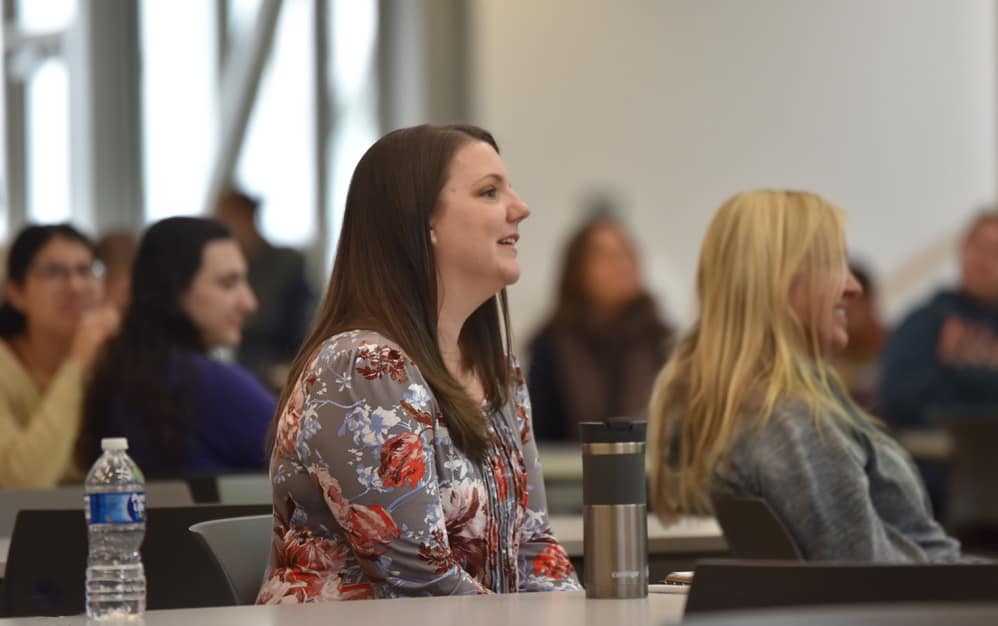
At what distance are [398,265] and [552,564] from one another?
50 centimetres

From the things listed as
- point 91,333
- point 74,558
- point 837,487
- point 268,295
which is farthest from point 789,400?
point 268,295

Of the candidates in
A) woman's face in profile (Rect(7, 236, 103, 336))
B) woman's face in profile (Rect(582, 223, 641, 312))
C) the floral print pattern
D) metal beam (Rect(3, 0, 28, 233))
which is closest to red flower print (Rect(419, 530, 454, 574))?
the floral print pattern

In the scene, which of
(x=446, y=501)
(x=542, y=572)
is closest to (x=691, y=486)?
(x=542, y=572)

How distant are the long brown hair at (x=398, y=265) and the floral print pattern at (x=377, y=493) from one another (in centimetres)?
4

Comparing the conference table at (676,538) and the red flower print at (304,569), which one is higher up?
the red flower print at (304,569)

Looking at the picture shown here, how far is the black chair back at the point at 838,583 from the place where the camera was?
4.98 ft

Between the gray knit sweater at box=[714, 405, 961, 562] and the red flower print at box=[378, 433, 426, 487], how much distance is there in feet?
3.23

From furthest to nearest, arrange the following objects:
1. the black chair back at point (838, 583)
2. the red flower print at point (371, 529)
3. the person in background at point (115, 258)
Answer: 1. the person in background at point (115, 258)
2. the red flower print at point (371, 529)
3. the black chair back at point (838, 583)

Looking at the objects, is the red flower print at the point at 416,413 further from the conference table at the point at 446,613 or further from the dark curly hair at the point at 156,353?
the dark curly hair at the point at 156,353

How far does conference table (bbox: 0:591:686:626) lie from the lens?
176 centimetres

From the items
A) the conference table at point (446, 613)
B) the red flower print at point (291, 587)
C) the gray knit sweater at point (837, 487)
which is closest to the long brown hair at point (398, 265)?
the red flower print at point (291, 587)

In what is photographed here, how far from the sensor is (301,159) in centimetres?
912

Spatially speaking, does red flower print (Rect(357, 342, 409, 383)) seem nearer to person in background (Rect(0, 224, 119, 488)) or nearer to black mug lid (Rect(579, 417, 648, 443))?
black mug lid (Rect(579, 417, 648, 443))

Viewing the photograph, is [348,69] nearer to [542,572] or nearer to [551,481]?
[551,481]
